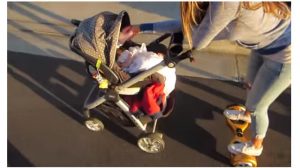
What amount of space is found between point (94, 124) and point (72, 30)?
159 cm

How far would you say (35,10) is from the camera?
4.94m

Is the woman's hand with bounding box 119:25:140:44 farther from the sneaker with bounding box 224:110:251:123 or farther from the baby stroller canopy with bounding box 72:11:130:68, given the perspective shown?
the sneaker with bounding box 224:110:251:123

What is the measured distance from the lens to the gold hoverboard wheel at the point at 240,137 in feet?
10.8

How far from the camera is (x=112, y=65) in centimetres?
282

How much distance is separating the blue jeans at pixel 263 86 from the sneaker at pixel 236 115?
34 cm

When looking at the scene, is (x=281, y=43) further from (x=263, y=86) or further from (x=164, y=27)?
(x=164, y=27)

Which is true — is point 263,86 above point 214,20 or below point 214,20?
below

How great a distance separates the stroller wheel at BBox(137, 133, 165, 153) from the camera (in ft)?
10.9

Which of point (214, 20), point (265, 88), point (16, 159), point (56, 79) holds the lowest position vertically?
point (16, 159)

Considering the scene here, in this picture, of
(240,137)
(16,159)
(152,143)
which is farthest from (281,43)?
(16,159)

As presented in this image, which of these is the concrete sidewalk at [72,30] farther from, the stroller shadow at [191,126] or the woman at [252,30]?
the woman at [252,30]

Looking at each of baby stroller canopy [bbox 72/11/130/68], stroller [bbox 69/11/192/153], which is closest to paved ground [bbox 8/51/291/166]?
stroller [bbox 69/11/192/153]

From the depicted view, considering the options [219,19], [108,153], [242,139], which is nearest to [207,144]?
[242,139]

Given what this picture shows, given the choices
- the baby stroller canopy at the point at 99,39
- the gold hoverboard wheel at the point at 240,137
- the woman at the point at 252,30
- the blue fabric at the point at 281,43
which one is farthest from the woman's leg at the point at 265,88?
the baby stroller canopy at the point at 99,39
